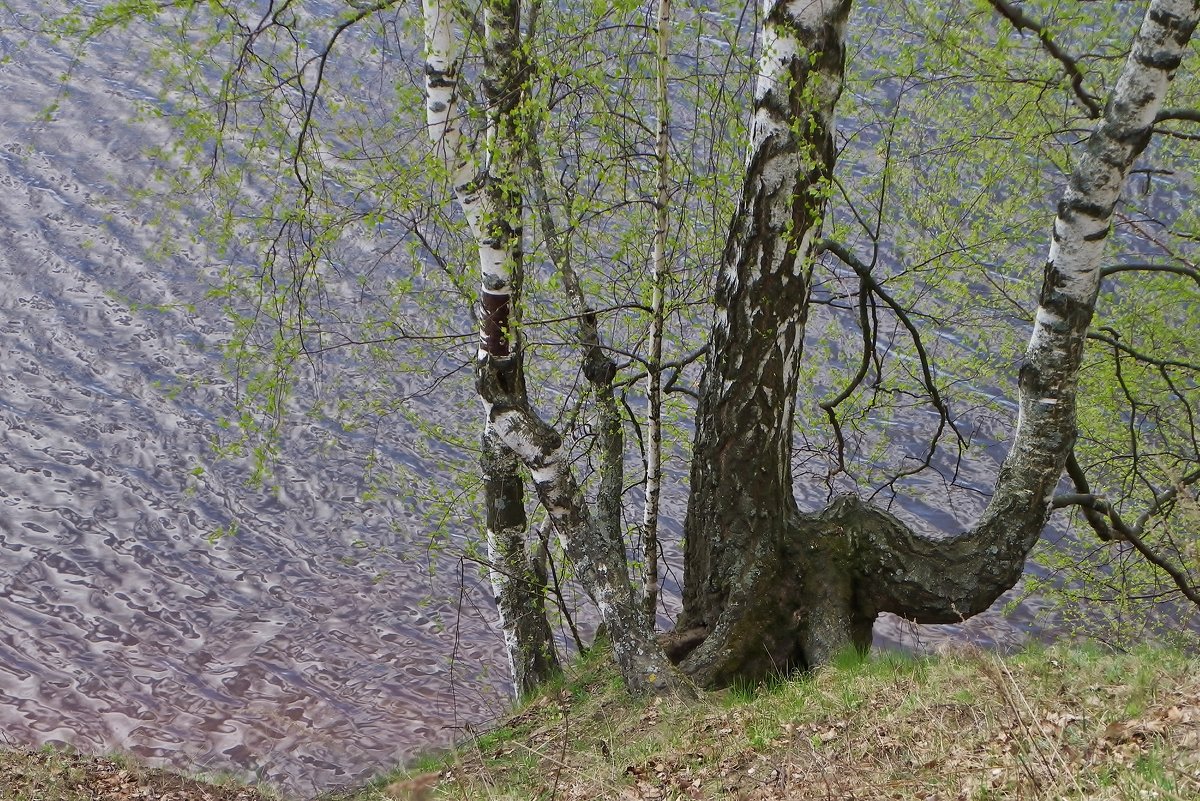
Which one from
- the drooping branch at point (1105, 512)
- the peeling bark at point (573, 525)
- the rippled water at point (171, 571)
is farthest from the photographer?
the rippled water at point (171, 571)

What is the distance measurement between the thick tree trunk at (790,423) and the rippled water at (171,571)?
4.55m

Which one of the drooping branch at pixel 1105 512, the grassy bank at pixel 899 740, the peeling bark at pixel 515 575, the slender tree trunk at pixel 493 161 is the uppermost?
the slender tree trunk at pixel 493 161

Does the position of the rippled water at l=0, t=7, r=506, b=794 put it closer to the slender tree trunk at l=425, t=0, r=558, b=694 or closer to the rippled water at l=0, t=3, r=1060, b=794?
the rippled water at l=0, t=3, r=1060, b=794

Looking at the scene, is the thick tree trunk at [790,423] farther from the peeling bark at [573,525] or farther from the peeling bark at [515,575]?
the peeling bark at [515,575]

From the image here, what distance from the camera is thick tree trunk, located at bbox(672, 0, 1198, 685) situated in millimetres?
5836

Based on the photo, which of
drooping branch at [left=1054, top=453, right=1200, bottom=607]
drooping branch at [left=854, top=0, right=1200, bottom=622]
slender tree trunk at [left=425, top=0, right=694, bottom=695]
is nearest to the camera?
drooping branch at [left=854, top=0, right=1200, bottom=622]

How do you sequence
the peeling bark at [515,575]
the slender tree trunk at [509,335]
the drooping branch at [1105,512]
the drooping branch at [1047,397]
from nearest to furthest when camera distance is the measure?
the drooping branch at [1047,397], the slender tree trunk at [509,335], the drooping branch at [1105,512], the peeling bark at [515,575]

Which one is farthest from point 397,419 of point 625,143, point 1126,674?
point 1126,674

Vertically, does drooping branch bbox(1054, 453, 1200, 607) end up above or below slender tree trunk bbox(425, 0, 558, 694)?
below

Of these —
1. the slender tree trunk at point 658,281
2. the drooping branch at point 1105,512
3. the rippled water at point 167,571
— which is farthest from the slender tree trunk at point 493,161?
the rippled water at point 167,571

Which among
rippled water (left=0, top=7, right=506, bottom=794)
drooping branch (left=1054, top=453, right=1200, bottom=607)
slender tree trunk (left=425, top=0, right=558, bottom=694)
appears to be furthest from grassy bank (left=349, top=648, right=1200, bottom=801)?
rippled water (left=0, top=7, right=506, bottom=794)

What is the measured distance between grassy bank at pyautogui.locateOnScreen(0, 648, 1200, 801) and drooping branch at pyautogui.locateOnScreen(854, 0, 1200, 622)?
708mm

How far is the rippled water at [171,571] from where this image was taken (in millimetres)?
13188

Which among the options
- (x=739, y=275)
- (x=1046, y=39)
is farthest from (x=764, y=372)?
(x=1046, y=39)
